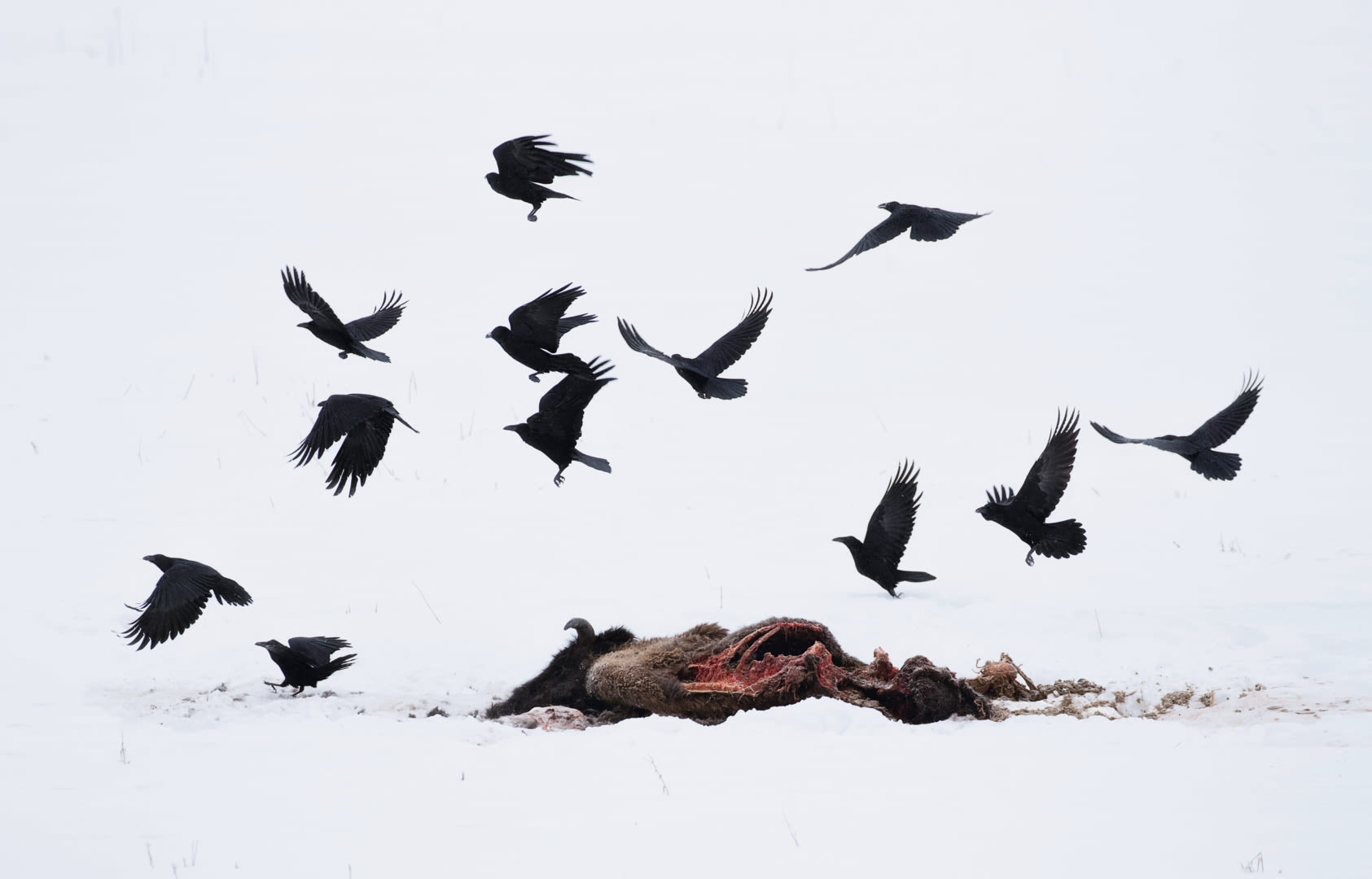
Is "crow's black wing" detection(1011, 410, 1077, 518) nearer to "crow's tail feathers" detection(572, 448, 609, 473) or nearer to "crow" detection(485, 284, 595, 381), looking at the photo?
"crow's tail feathers" detection(572, 448, 609, 473)

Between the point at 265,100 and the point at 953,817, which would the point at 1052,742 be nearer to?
the point at 953,817

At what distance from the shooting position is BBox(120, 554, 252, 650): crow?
5.82 meters

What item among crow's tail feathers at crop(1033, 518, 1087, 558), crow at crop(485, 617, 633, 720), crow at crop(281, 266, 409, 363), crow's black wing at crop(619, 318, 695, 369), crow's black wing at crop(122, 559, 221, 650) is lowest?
crow at crop(485, 617, 633, 720)

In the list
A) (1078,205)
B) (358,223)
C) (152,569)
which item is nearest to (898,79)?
(1078,205)

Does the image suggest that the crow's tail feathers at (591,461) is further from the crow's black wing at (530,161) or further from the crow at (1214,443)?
the crow at (1214,443)

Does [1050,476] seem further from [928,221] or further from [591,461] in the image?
[591,461]

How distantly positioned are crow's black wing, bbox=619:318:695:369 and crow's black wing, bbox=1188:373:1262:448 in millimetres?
2847

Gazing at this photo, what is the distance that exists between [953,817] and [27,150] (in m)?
17.6

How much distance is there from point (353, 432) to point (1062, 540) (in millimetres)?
3752

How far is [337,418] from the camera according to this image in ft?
18.5

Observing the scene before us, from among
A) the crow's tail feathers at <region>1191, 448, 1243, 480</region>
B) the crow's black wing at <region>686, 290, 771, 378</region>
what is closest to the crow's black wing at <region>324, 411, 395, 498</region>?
the crow's black wing at <region>686, 290, 771, 378</region>

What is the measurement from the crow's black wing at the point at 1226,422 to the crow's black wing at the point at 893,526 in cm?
168

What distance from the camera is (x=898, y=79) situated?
20.7 m

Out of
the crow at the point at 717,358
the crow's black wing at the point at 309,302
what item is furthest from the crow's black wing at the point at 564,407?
the crow's black wing at the point at 309,302
